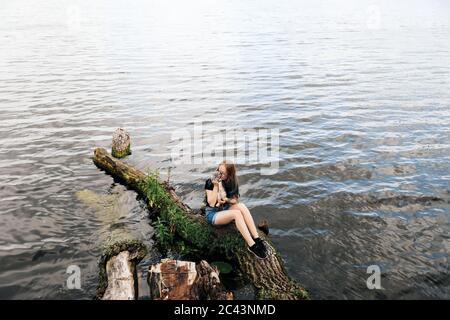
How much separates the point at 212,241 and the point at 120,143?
7847 mm

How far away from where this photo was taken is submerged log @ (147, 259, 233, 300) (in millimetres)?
7363

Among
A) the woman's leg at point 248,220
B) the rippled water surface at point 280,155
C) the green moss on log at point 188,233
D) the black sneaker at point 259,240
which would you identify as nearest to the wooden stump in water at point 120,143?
the rippled water surface at point 280,155

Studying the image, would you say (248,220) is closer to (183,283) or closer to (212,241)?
(212,241)

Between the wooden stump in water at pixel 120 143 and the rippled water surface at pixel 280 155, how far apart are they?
2.44ft

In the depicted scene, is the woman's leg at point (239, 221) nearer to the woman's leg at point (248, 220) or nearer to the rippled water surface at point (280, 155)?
the woman's leg at point (248, 220)

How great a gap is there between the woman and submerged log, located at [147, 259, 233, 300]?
1.32 m

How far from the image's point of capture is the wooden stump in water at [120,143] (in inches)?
606

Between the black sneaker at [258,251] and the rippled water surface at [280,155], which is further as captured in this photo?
the rippled water surface at [280,155]

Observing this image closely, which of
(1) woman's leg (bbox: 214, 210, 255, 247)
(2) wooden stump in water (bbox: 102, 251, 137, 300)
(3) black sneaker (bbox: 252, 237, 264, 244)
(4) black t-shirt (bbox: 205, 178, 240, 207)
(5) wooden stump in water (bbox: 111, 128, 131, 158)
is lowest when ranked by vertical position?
(2) wooden stump in water (bbox: 102, 251, 137, 300)

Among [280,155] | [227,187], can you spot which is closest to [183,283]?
[227,187]

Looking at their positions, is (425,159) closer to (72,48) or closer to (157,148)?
(157,148)

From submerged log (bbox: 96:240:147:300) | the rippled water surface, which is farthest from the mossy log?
submerged log (bbox: 96:240:147:300)

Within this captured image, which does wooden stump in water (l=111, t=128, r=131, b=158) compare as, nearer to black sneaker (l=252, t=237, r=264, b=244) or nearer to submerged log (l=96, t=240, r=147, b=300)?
submerged log (l=96, t=240, r=147, b=300)

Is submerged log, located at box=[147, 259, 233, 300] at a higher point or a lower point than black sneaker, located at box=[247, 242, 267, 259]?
lower
